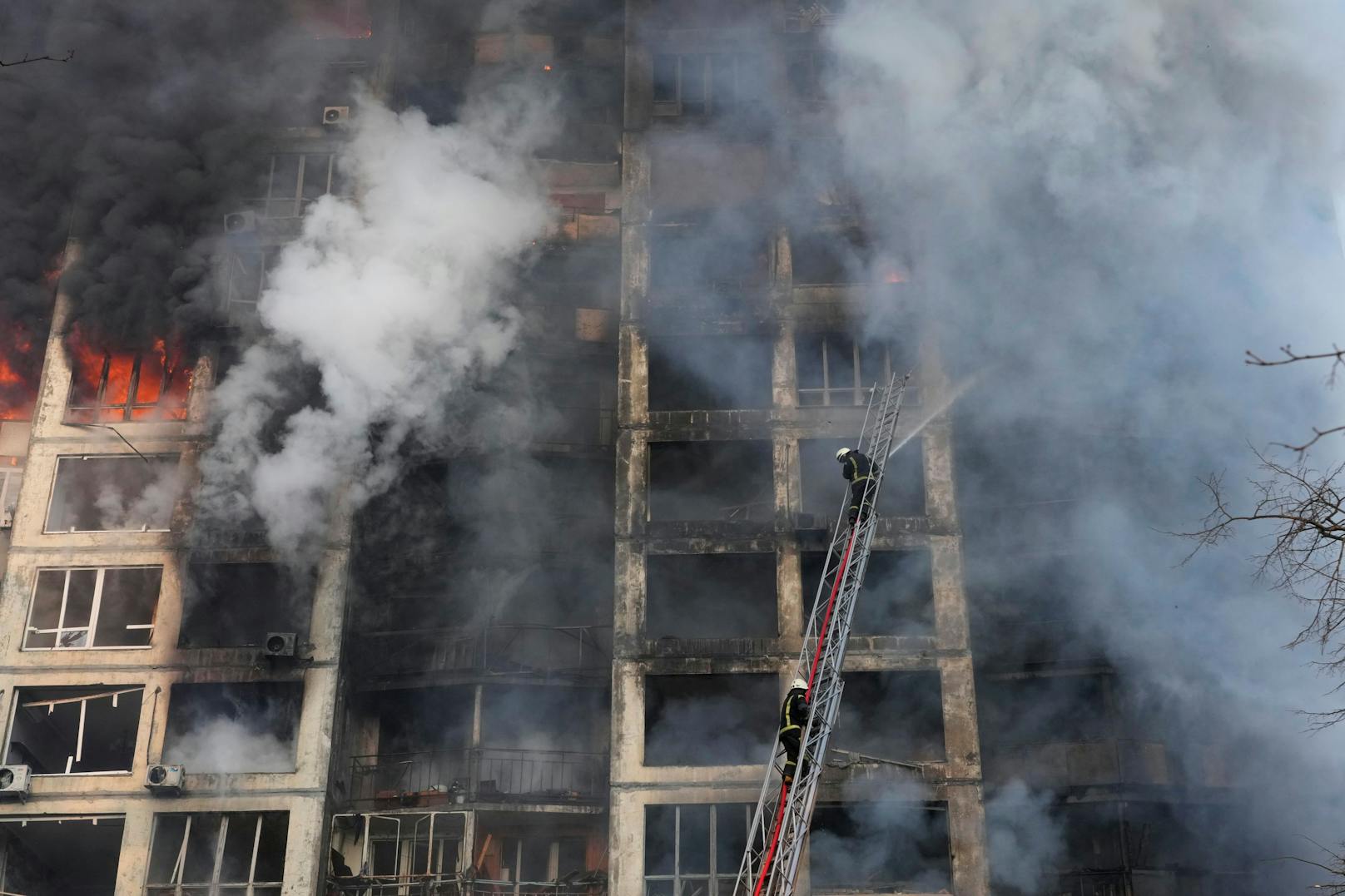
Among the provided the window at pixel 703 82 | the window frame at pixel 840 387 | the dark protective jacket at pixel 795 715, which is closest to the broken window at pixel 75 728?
the dark protective jacket at pixel 795 715

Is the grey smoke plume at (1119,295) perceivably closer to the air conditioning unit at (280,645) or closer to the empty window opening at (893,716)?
the empty window opening at (893,716)

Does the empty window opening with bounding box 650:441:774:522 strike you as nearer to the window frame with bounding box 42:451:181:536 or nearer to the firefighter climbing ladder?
the firefighter climbing ladder

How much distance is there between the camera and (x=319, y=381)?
3019 centimetres

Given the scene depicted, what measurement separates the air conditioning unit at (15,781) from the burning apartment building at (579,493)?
95mm

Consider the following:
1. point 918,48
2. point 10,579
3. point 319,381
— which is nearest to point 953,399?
point 918,48

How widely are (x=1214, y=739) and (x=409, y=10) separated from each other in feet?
88.4

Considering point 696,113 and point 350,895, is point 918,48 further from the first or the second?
point 350,895

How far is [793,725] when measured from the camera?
18812mm

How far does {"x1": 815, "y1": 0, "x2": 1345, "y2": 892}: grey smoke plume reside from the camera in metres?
28.0

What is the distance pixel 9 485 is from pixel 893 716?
843 inches

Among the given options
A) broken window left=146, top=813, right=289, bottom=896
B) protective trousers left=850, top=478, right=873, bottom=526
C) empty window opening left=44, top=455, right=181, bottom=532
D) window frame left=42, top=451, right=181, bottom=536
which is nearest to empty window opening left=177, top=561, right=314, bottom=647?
window frame left=42, top=451, right=181, bottom=536

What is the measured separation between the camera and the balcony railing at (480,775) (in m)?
27.6

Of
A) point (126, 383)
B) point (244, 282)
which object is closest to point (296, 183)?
point (244, 282)

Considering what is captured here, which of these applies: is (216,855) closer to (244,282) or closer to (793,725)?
(244,282)
